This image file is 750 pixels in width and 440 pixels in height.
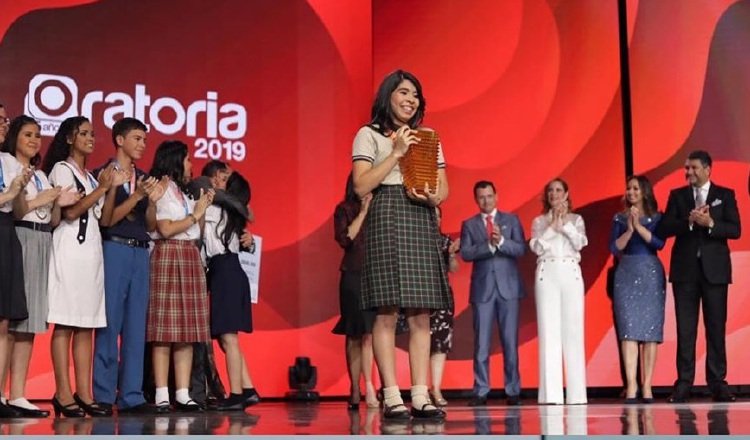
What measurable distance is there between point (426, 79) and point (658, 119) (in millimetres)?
1993

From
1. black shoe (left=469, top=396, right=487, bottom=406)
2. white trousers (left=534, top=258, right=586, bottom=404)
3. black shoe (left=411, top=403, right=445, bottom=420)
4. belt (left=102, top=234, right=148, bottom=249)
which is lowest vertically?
black shoe (left=469, top=396, right=487, bottom=406)

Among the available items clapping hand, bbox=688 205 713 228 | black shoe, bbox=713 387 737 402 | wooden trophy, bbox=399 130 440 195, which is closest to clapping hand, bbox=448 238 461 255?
clapping hand, bbox=688 205 713 228

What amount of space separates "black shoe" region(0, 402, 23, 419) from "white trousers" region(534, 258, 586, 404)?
369cm

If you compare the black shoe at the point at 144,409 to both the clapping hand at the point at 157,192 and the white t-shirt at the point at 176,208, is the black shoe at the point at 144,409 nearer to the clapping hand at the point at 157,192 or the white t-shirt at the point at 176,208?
the white t-shirt at the point at 176,208

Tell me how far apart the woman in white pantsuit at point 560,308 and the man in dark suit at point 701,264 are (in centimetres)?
66

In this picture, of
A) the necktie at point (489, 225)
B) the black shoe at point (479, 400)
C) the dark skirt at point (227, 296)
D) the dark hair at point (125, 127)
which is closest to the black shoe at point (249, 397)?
the dark skirt at point (227, 296)

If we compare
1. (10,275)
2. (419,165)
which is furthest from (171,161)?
(419,165)

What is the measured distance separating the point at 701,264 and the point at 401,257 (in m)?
3.85

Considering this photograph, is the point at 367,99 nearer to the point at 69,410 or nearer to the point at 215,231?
the point at 215,231

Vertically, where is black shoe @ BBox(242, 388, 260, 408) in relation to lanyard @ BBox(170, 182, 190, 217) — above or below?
below

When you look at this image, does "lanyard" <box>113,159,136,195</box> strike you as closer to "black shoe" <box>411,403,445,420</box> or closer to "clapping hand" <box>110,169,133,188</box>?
"clapping hand" <box>110,169,133,188</box>

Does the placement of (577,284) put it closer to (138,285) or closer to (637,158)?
(637,158)

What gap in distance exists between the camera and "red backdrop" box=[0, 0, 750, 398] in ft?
27.7

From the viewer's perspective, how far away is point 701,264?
300 inches
